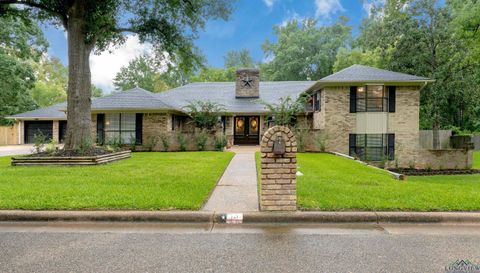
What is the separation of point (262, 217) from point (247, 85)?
760 inches

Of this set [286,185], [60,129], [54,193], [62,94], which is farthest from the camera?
[62,94]

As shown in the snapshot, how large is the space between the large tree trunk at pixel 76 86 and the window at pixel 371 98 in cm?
1347

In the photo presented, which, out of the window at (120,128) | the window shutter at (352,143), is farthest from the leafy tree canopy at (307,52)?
the window at (120,128)

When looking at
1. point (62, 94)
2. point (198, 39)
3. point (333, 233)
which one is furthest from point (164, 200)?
point (62, 94)

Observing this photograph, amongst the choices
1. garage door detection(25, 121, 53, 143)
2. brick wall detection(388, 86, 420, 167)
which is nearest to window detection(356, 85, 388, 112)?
brick wall detection(388, 86, 420, 167)

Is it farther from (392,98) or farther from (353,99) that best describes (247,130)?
(392,98)

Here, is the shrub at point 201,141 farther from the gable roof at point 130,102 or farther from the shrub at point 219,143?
the gable roof at point 130,102

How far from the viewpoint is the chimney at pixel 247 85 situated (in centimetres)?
2314

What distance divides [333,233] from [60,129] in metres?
28.2

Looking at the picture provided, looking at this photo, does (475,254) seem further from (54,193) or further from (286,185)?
(54,193)

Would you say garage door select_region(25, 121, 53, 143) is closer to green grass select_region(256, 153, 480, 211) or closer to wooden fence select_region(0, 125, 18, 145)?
wooden fence select_region(0, 125, 18, 145)

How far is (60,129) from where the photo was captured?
2636 centimetres

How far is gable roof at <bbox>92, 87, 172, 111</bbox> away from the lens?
17.5 meters

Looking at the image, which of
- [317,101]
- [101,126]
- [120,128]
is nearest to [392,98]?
[317,101]
